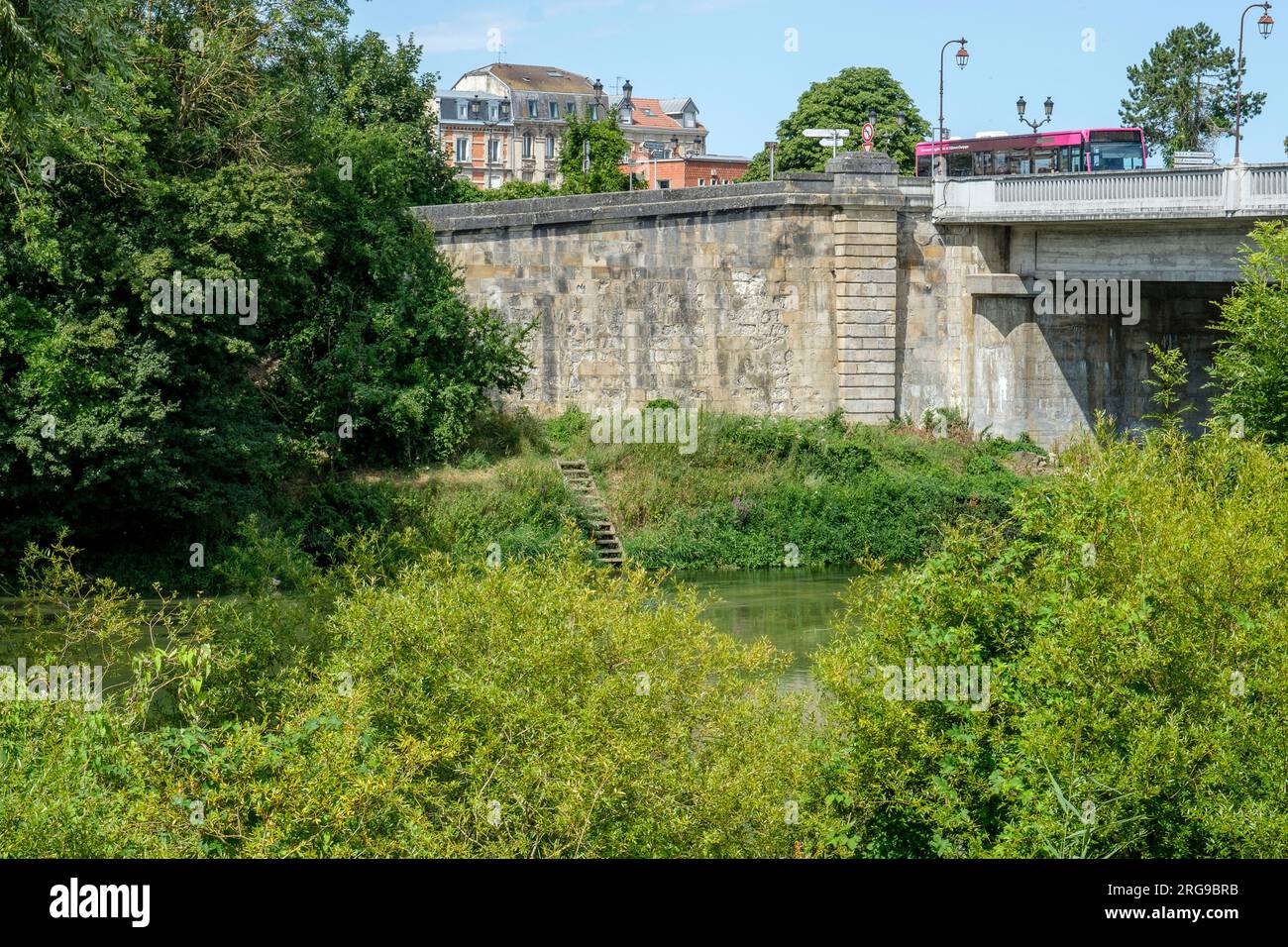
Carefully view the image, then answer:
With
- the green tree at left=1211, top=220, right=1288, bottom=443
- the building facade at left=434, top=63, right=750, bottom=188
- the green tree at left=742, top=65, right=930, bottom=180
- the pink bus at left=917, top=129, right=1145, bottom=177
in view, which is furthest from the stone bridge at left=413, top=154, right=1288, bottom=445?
the building facade at left=434, top=63, right=750, bottom=188

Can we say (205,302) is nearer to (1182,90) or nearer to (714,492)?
(714,492)

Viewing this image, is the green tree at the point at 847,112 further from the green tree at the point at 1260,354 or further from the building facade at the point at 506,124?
the green tree at the point at 1260,354

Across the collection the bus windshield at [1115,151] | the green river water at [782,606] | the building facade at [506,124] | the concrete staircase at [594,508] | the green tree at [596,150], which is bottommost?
the green river water at [782,606]

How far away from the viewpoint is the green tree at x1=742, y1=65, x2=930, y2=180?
5706 centimetres

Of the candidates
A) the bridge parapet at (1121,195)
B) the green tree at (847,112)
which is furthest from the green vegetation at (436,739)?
the green tree at (847,112)

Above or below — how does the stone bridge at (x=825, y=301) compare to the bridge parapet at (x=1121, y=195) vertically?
below

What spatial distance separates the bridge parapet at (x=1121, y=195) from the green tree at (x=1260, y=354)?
12.2 feet

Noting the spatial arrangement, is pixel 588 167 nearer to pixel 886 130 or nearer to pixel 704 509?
pixel 886 130

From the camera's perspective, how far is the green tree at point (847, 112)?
187 ft

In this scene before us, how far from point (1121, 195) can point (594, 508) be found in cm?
1090

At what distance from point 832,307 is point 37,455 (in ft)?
52.8

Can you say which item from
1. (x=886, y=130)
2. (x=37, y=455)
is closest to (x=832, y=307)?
(x=37, y=455)
